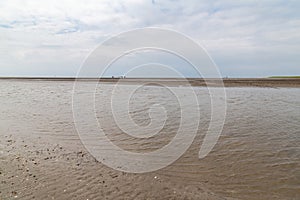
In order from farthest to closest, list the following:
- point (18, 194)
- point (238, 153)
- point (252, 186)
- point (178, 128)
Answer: point (178, 128)
point (238, 153)
point (252, 186)
point (18, 194)

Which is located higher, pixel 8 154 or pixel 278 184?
pixel 8 154

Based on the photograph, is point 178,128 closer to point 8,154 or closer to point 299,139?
point 299,139

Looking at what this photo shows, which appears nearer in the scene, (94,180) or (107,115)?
(94,180)

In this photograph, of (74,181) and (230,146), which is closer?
(74,181)

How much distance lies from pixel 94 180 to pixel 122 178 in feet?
2.37

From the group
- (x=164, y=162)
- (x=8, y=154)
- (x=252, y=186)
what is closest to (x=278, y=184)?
(x=252, y=186)

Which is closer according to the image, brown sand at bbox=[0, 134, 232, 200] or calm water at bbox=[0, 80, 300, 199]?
brown sand at bbox=[0, 134, 232, 200]

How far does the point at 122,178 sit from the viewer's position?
593 cm

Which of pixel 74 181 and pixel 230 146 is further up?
pixel 74 181

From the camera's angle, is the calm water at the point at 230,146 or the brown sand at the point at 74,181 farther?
the calm water at the point at 230,146

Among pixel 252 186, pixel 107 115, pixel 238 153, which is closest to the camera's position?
pixel 252 186

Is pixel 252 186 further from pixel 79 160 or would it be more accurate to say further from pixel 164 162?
pixel 79 160

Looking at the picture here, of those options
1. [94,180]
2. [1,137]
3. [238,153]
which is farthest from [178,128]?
[1,137]

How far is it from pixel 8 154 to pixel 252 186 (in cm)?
749
